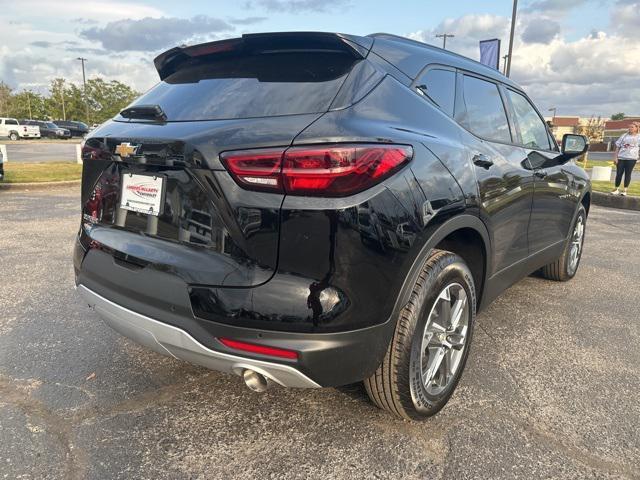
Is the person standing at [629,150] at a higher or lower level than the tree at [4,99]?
lower

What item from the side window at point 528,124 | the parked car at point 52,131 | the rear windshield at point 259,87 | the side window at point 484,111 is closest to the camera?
the rear windshield at point 259,87

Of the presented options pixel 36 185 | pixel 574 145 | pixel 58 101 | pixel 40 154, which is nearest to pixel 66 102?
pixel 58 101

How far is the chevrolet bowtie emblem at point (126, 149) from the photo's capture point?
2182 millimetres

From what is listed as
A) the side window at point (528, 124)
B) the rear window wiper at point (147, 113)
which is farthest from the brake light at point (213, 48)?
the side window at point (528, 124)

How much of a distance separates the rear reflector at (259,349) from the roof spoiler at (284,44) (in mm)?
1304

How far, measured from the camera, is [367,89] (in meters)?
2.17

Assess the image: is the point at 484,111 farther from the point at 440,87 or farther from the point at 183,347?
the point at 183,347

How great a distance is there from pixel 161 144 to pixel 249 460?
1376mm

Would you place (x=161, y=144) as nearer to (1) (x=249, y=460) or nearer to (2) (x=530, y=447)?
(1) (x=249, y=460)

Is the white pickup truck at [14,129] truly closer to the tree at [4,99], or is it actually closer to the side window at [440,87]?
the tree at [4,99]

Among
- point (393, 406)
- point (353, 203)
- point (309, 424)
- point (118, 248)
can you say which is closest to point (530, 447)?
point (393, 406)

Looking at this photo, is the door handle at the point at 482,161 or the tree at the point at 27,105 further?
the tree at the point at 27,105

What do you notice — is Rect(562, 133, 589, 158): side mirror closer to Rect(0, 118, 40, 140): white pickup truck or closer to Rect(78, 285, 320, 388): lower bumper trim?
Rect(78, 285, 320, 388): lower bumper trim

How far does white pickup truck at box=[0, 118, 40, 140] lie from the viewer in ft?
142
